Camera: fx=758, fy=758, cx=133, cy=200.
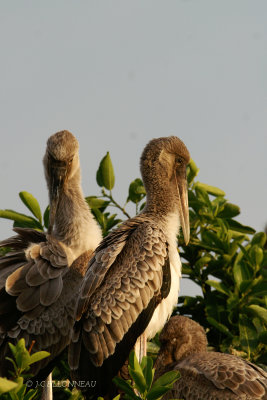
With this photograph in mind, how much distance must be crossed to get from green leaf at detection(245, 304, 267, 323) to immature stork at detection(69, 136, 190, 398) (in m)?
0.61

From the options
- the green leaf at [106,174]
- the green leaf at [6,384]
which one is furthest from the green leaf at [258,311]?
the green leaf at [6,384]

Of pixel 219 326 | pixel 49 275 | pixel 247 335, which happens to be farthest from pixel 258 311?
pixel 49 275

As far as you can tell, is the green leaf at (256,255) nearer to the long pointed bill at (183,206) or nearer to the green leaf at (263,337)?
the long pointed bill at (183,206)

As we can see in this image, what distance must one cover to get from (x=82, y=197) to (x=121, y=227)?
92 cm

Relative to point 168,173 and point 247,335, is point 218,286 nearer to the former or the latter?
point 247,335

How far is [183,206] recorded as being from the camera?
659 cm

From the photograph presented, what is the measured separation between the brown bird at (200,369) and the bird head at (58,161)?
1482mm

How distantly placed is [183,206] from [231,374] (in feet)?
5.91

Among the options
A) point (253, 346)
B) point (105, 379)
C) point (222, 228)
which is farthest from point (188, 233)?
point (105, 379)

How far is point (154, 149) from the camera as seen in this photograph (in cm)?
661

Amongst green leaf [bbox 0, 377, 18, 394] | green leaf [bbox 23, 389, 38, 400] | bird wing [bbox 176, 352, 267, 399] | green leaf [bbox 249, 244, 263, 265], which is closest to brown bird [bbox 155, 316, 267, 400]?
bird wing [bbox 176, 352, 267, 399]

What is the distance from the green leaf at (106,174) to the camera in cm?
682

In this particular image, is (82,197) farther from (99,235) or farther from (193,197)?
(193,197)

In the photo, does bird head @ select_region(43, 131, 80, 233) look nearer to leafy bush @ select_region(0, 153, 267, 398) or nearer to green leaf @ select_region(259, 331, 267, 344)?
leafy bush @ select_region(0, 153, 267, 398)
